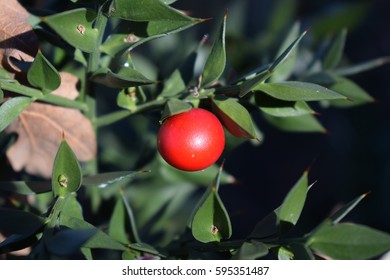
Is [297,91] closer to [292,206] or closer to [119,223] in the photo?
[292,206]

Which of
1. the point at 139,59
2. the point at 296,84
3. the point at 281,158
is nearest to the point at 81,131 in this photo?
the point at 296,84

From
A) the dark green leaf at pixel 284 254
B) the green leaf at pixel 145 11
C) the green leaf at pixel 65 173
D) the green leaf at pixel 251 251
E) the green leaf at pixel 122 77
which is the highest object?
the green leaf at pixel 145 11

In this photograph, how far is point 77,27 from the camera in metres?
0.85

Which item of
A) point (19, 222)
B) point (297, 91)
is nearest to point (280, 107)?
point (297, 91)

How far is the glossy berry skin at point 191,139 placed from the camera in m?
0.83

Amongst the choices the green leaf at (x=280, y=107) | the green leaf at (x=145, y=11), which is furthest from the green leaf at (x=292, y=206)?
the green leaf at (x=145, y=11)

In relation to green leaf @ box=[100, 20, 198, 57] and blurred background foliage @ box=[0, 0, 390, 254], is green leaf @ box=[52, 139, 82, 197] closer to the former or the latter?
green leaf @ box=[100, 20, 198, 57]

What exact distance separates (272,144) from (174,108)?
1566mm

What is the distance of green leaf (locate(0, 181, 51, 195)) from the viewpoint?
0.92 m

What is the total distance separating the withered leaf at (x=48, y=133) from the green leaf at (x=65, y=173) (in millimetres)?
205

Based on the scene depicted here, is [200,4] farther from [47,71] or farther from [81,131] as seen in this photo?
[47,71]

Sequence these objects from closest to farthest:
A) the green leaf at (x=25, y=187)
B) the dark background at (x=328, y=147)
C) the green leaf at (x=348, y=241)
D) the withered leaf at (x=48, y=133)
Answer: the green leaf at (x=348, y=241), the green leaf at (x=25, y=187), the withered leaf at (x=48, y=133), the dark background at (x=328, y=147)

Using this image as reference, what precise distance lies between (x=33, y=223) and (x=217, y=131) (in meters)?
0.28

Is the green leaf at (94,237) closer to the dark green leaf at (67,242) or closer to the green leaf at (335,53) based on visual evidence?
the dark green leaf at (67,242)
